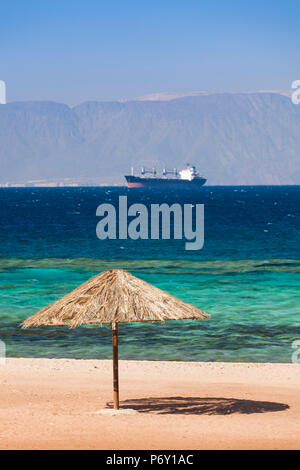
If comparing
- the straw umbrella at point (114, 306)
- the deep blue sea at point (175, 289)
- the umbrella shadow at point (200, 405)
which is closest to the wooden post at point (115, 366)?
the straw umbrella at point (114, 306)

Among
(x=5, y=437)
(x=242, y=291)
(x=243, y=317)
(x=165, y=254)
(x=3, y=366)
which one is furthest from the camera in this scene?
(x=165, y=254)

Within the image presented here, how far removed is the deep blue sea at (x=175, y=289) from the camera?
26.4 m

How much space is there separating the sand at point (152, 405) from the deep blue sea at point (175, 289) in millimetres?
2477

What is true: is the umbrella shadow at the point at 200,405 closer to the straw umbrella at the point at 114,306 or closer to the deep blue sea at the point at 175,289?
the straw umbrella at the point at 114,306

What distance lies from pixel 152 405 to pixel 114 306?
366 cm

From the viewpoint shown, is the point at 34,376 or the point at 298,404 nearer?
the point at 298,404

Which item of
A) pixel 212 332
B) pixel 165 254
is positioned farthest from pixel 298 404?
pixel 165 254

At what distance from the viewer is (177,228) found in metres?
96.9

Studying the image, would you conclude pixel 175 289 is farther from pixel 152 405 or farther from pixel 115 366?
pixel 115 366

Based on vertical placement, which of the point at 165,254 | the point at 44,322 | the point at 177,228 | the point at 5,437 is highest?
the point at 177,228

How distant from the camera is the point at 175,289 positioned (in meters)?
40.5

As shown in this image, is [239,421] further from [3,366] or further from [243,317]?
[243,317]

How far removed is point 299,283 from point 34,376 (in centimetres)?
2340

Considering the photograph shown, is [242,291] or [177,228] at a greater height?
[177,228]
